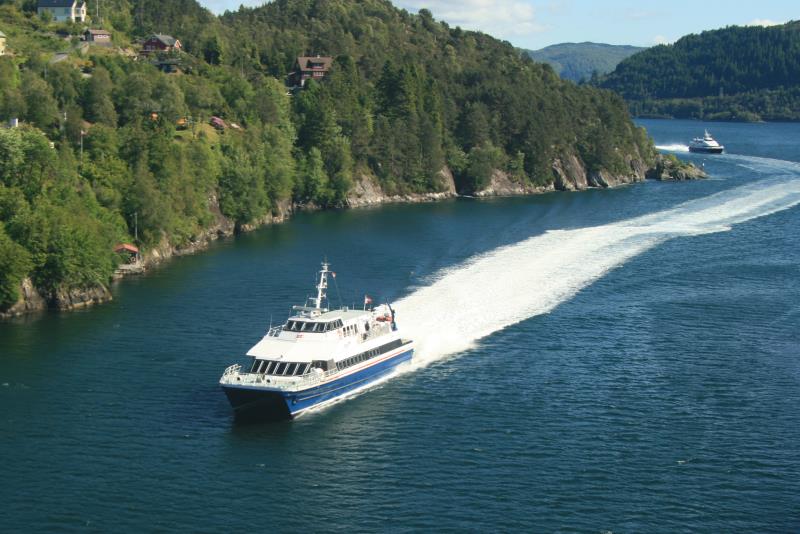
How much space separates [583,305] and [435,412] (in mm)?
34144

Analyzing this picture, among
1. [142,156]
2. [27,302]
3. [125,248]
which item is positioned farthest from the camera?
[142,156]

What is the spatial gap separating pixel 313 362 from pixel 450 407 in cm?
1018

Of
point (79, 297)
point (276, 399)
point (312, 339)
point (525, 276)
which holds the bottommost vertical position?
point (276, 399)

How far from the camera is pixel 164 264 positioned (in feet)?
403

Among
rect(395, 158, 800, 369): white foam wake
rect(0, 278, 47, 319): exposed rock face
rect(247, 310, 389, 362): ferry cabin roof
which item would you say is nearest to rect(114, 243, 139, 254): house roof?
rect(0, 278, 47, 319): exposed rock face

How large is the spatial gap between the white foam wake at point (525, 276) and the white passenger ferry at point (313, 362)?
4.28m

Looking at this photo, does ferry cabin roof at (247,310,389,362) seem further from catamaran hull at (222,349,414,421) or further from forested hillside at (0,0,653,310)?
forested hillside at (0,0,653,310)

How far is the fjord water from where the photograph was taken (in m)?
58.3

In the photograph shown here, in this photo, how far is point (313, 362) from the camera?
74812 mm

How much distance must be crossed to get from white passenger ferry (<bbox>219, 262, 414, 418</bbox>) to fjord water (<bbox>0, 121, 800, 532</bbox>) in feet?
5.39

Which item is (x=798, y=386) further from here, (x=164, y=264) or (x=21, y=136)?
(x=21, y=136)

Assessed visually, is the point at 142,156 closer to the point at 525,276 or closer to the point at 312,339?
the point at 525,276

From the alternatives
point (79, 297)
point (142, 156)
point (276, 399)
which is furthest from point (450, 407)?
point (142, 156)

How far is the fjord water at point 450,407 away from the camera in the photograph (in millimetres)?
58312
